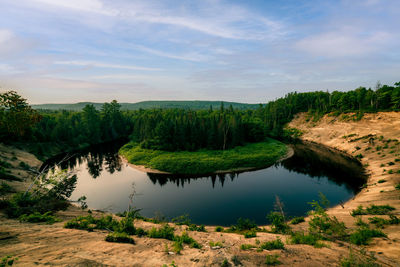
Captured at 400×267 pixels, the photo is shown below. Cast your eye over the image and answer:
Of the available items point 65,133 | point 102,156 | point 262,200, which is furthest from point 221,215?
point 65,133

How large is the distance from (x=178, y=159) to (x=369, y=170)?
46905 millimetres

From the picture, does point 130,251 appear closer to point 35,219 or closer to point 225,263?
point 225,263

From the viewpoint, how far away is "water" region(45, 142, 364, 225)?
2890 centimetres

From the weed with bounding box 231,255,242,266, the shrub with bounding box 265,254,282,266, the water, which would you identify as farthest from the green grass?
the shrub with bounding box 265,254,282,266

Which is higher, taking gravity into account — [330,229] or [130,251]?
[130,251]

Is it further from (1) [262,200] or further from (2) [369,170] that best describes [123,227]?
(2) [369,170]

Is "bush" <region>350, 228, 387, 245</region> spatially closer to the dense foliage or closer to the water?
the water

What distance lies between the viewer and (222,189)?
36.6 meters

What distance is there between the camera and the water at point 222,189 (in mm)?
28905

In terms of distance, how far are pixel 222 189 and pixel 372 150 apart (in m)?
47.6

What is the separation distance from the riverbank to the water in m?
3.61

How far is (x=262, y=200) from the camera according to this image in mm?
31859

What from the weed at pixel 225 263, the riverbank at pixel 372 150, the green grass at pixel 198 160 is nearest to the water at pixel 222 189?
the green grass at pixel 198 160

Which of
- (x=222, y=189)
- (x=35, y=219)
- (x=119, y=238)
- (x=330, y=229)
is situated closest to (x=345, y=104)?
(x=222, y=189)
